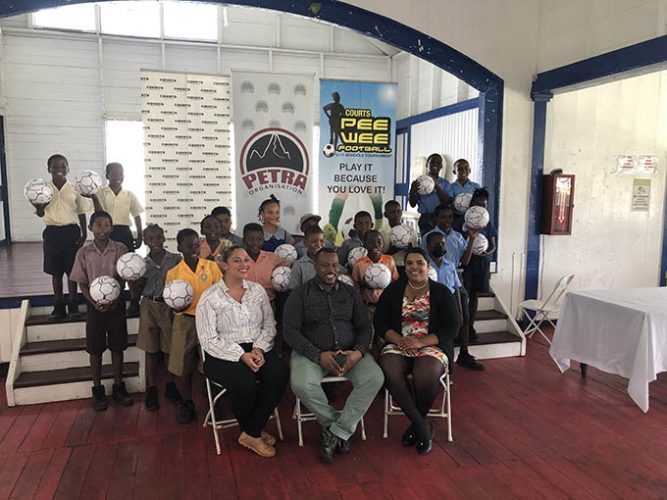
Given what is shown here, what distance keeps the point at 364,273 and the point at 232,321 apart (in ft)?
3.52

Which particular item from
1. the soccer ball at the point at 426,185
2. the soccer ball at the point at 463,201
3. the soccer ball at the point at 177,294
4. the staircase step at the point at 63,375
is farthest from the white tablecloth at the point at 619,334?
the staircase step at the point at 63,375

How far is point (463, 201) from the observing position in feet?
14.6

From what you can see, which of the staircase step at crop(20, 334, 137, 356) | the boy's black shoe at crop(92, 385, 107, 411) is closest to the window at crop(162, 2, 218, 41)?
the staircase step at crop(20, 334, 137, 356)

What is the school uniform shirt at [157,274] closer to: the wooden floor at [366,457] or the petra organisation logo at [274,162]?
the wooden floor at [366,457]

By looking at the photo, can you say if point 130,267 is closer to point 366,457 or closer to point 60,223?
point 60,223

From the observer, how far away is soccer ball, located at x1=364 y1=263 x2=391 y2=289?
11.5ft

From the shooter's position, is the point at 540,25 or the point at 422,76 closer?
the point at 540,25

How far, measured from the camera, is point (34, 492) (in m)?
2.57

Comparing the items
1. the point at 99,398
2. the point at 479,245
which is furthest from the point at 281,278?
the point at 479,245

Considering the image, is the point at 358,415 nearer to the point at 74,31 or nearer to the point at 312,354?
the point at 312,354

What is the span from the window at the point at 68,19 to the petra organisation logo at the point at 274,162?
680 cm

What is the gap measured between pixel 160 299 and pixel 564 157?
4410 millimetres

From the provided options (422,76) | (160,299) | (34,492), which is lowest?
(34,492)

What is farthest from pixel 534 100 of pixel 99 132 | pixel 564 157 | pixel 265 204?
pixel 99 132
